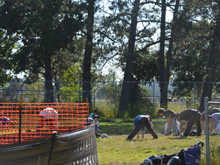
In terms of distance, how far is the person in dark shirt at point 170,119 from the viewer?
16750mm

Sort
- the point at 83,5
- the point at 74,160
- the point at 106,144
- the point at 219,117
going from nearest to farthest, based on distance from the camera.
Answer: the point at 74,160 → the point at 219,117 → the point at 106,144 → the point at 83,5

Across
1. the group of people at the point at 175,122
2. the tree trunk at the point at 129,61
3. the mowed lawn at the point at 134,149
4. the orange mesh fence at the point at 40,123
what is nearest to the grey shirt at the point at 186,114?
the group of people at the point at 175,122

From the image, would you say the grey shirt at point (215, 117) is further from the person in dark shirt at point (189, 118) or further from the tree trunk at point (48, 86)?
the tree trunk at point (48, 86)

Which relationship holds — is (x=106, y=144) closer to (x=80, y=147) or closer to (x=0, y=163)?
(x=80, y=147)

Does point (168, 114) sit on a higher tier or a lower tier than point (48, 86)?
lower

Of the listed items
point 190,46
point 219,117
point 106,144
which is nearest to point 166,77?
point 190,46

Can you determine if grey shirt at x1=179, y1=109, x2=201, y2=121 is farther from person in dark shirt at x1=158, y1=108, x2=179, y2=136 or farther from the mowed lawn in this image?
the mowed lawn

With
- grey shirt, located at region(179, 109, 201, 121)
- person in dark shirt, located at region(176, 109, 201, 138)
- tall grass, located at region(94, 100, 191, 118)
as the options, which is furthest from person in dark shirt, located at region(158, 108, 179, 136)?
tall grass, located at region(94, 100, 191, 118)

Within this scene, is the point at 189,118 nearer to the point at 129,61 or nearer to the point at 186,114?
the point at 186,114

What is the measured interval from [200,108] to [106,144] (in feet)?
42.2

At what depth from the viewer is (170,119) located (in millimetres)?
17016

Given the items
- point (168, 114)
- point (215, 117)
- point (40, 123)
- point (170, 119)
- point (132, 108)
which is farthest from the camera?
point (132, 108)

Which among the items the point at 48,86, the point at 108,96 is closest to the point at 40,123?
the point at 108,96

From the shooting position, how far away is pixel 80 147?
7.97 meters
